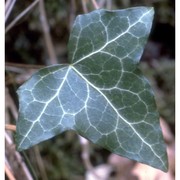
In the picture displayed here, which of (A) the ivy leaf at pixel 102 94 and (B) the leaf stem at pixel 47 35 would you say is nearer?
(A) the ivy leaf at pixel 102 94

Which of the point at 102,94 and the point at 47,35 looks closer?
the point at 102,94

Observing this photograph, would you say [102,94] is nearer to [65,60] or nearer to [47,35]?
[47,35]

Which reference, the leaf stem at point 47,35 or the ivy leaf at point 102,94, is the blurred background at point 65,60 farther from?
the ivy leaf at point 102,94

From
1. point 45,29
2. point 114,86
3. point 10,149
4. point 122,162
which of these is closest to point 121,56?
point 114,86

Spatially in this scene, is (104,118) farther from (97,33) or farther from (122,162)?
(122,162)

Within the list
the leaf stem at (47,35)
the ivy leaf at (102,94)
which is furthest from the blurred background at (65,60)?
the ivy leaf at (102,94)

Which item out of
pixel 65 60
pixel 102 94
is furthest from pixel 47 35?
pixel 102 94
